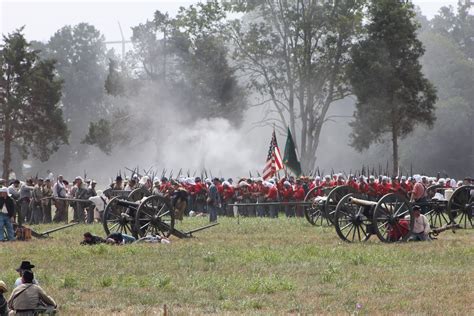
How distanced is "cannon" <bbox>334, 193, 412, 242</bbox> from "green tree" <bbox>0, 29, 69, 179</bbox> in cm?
2450

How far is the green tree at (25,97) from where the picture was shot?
42875mm

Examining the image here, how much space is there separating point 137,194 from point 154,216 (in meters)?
2.84

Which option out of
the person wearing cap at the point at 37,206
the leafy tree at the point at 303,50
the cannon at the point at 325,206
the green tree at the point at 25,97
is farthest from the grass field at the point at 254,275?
the leafy tree at the point at 303,50

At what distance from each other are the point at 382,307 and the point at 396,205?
830 centimetres

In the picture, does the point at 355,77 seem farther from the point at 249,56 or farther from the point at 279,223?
the point at 279,223

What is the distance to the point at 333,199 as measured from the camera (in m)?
24.7

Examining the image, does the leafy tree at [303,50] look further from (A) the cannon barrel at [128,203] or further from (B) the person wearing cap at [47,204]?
(A) the cannon barrel at [128,203]

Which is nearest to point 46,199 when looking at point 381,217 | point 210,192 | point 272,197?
point 210,192

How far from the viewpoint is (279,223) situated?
26.7 m

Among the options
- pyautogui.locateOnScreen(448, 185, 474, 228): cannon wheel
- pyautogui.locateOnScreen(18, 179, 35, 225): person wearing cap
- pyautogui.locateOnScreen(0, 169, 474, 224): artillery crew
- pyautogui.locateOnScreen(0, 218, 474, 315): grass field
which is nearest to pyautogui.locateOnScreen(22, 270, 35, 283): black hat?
pyautogui.locateOnScreen(0, 218, 474, 315): grass field

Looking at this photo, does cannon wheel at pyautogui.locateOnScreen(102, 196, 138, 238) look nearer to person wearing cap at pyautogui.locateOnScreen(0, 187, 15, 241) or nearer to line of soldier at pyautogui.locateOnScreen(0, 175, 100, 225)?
person wearing cap at pyautogui.locateOnScreen(0, 187, 15, 241)

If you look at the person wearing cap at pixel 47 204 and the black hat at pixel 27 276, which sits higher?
the person wearing cap at pixel 47 204

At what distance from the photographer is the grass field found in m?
12.9

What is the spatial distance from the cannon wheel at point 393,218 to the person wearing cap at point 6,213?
307 inches
